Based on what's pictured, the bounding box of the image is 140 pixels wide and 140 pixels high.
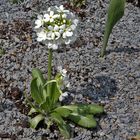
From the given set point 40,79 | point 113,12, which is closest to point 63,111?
point 40,79

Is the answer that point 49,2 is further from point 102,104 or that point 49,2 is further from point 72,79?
point 102,104

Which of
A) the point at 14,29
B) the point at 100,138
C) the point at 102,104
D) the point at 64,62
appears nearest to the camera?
the point at 100,138

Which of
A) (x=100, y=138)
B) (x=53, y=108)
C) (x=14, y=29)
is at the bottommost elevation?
(x=100, y=138)

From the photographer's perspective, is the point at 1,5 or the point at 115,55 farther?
the point at 1,5

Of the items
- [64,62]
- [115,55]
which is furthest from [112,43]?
[64,62]

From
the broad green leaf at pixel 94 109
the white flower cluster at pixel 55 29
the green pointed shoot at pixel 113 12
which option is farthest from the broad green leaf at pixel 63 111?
the green pointed shoot at pixel 113 12

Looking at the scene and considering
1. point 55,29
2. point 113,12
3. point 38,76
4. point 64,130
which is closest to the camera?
point 55,29

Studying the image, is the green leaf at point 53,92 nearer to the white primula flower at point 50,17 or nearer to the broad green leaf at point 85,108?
the broad green leaf at point 85,108

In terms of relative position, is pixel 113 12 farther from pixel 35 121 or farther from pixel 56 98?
pixel 35 121
